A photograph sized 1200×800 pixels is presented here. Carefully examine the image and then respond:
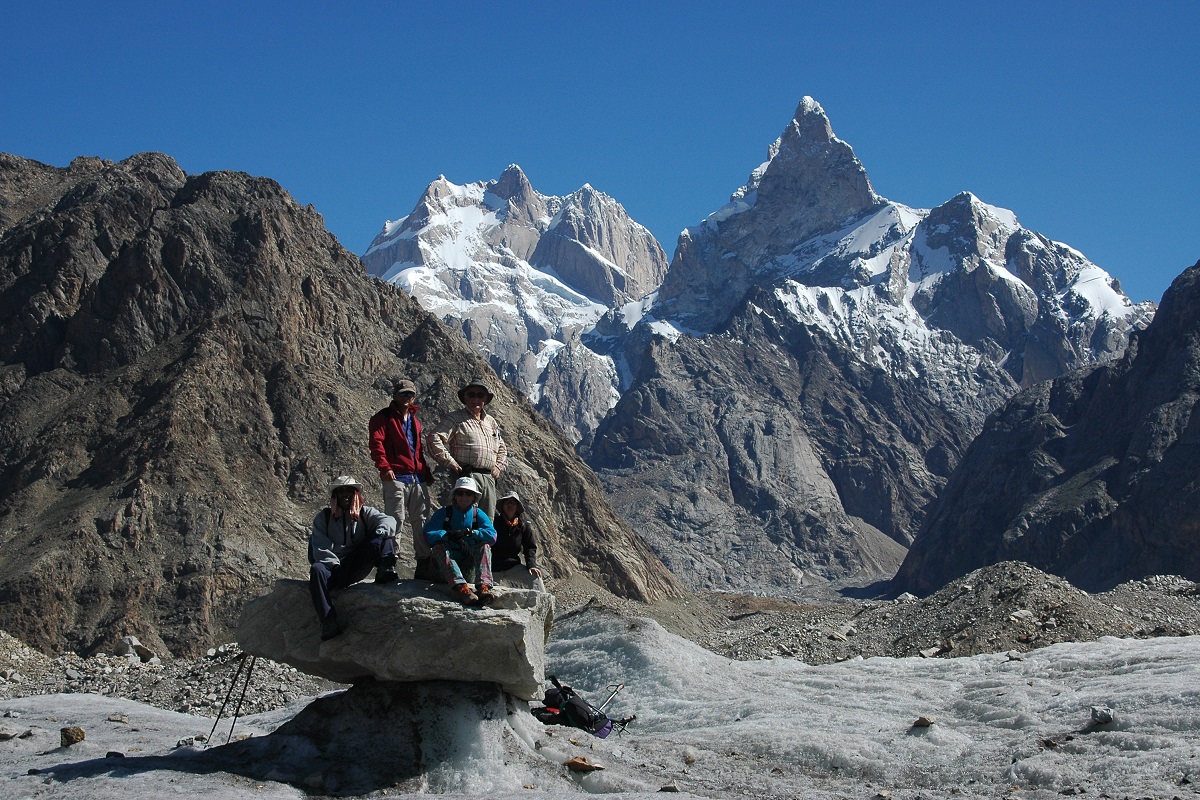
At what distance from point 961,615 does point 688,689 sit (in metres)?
15.5

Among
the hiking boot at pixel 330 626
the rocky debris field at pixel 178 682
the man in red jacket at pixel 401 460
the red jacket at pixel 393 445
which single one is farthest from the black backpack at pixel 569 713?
the rocky debris field at pixel 178 682

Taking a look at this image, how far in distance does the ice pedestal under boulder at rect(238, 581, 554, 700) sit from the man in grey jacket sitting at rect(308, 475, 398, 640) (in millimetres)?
218

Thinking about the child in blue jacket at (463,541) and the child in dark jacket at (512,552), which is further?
the child in dark jacket at (512,552)

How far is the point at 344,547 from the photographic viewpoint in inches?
611

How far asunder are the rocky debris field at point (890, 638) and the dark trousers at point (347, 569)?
9113 mm

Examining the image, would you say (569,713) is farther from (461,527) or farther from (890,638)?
(890,638)

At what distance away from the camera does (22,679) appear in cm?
3173

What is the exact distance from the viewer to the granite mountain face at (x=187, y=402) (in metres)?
56.8

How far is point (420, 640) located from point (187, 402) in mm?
58948

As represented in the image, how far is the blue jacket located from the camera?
15438mm

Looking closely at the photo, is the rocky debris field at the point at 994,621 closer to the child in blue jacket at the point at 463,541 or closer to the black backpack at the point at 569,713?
the black backpack at the point at 569,713

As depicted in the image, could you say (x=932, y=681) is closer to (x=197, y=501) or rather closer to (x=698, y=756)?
(x=698, y=756)

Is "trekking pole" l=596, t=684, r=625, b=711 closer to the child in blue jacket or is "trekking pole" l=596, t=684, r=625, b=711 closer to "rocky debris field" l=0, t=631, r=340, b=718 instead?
the child in blue jacket

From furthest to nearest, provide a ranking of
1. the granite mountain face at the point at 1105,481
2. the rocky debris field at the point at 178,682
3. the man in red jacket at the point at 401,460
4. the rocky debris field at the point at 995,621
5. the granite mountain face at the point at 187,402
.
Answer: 1. the granite mountain face at the point at 1105,481
2. the granite mountain face at the point at 187,402
3. the rocky debris field at the point at 995,621
4. the rocky debris field at the point at 178,682
5. the man in red jacket at the point at 401,460
